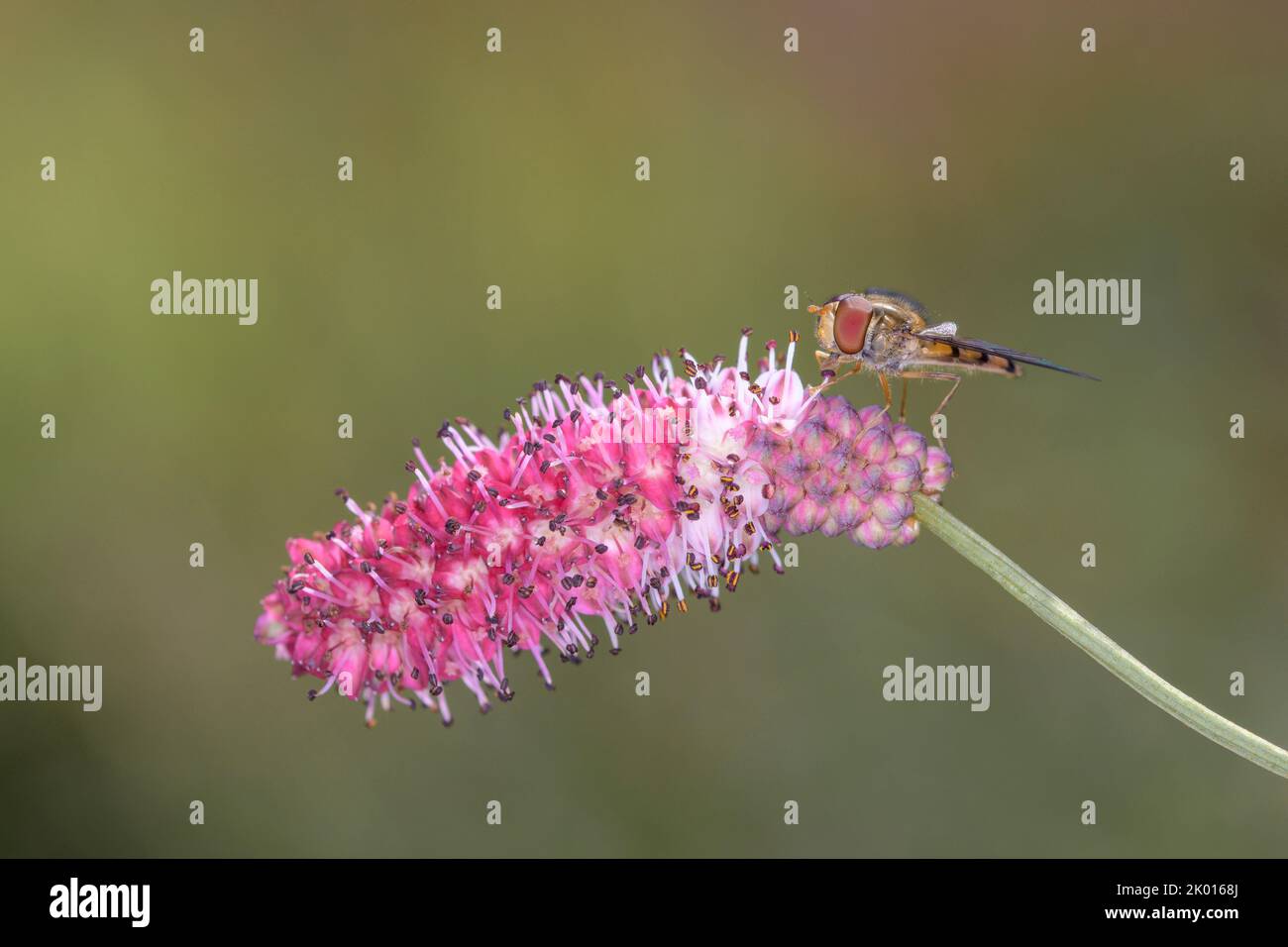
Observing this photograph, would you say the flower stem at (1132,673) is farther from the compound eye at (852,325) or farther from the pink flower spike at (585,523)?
the compound eye at (852,325)

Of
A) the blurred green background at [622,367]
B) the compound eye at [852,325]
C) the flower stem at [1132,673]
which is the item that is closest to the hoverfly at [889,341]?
the compound eye at [852,325]

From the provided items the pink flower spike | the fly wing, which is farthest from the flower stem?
the fly wing

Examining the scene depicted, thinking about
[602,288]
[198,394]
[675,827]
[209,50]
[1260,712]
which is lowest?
[675,827]

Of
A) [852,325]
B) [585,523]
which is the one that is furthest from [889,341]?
[585,523]

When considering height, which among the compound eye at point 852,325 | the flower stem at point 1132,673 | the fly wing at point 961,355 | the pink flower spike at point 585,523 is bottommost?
the flower stem at point 1132,673

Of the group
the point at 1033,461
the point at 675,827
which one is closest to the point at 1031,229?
the point at 1033,461

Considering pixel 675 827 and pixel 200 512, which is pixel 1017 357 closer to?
pixel 675 827
